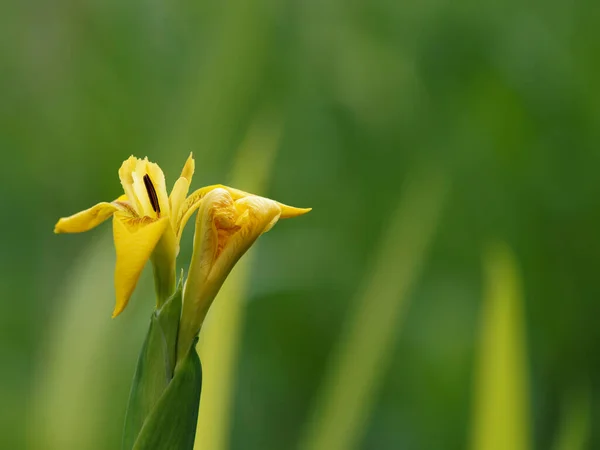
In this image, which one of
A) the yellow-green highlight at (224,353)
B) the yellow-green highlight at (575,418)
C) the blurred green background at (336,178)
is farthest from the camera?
the blurred green background at (336,178)

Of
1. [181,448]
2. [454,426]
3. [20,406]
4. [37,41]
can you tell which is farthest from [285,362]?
[37,41]

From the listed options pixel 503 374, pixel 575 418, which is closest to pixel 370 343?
pixel 503 374

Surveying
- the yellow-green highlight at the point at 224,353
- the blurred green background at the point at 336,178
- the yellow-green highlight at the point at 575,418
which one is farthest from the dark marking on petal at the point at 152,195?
the yellow-green highlight at the point at 575,418

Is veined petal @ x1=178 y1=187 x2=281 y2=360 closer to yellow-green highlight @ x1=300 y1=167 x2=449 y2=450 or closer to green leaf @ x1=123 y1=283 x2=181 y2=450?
green leaf @ x1=123 y1=283 x2=181 y2=450

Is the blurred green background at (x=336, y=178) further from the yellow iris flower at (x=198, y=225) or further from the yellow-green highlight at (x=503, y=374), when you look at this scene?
the yellow iris flower at (x=198, y=225)

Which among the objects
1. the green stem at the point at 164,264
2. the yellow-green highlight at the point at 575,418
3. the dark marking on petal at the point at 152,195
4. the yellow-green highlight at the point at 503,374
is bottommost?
the yellow-green highlight at the point at 575,418

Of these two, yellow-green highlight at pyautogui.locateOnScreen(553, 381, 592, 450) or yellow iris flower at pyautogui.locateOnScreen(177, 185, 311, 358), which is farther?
yellow-green highlight at pyautogui.locateOnScreen(553, 381, 592, 450)

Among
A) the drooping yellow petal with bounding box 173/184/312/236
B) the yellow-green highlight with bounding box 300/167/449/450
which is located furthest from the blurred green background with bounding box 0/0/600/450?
the drooping yellow petal with bounding box 173/184/312/236
